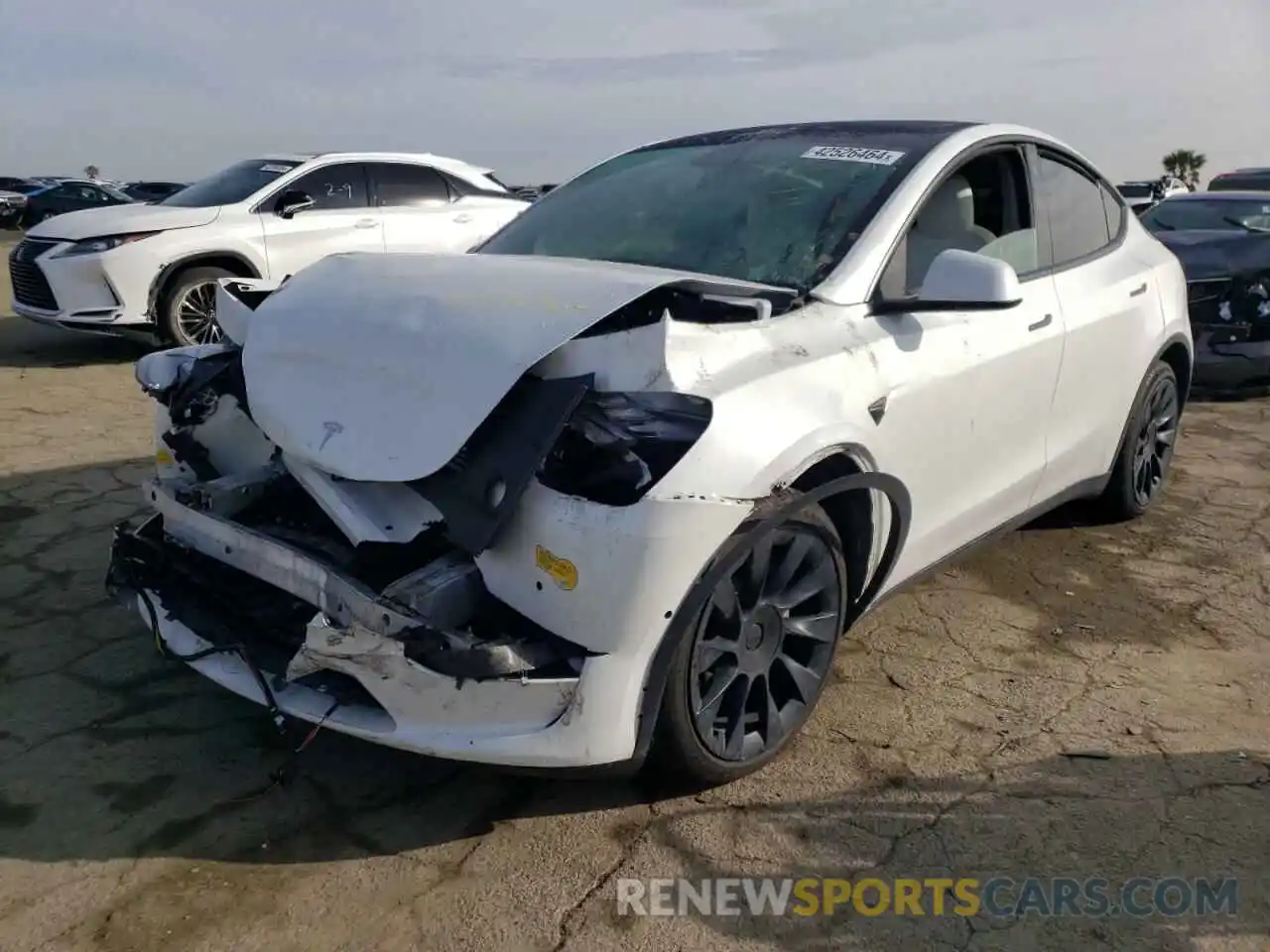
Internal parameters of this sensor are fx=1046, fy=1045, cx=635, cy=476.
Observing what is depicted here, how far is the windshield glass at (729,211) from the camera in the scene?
316cm

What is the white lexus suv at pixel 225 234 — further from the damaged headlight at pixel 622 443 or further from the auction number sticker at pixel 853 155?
the damaged headlight at pixel 622 443

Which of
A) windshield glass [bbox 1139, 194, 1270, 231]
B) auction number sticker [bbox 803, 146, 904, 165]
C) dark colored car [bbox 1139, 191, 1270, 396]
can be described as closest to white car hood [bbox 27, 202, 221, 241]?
auction number sticker [bbox 803, 146, 904, 165]

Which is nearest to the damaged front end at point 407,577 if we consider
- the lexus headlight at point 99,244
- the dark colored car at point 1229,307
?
the lexus headlight at point 99,244

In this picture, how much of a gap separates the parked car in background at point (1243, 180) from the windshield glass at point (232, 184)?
40.6 feet

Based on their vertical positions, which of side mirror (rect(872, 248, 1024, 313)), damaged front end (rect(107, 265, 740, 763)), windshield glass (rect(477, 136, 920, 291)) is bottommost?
damaged front end (rect(107, 265, 740, 763))

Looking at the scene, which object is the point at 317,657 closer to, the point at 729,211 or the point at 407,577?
the point at 407,577

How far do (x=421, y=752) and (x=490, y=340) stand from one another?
96 cm

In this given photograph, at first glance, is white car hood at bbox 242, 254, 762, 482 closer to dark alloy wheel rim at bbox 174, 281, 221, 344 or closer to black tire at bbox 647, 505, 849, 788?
black tire at bbox 647, 505, 849, 788

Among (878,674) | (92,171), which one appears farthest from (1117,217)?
(92,171)

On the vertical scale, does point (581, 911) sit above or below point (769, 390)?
below

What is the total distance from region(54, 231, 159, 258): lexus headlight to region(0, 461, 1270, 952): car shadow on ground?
5546 millimetres

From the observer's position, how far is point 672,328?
2453mm

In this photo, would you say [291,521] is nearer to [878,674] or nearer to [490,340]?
[490,340]

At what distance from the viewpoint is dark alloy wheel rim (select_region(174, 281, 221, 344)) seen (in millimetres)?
8055
